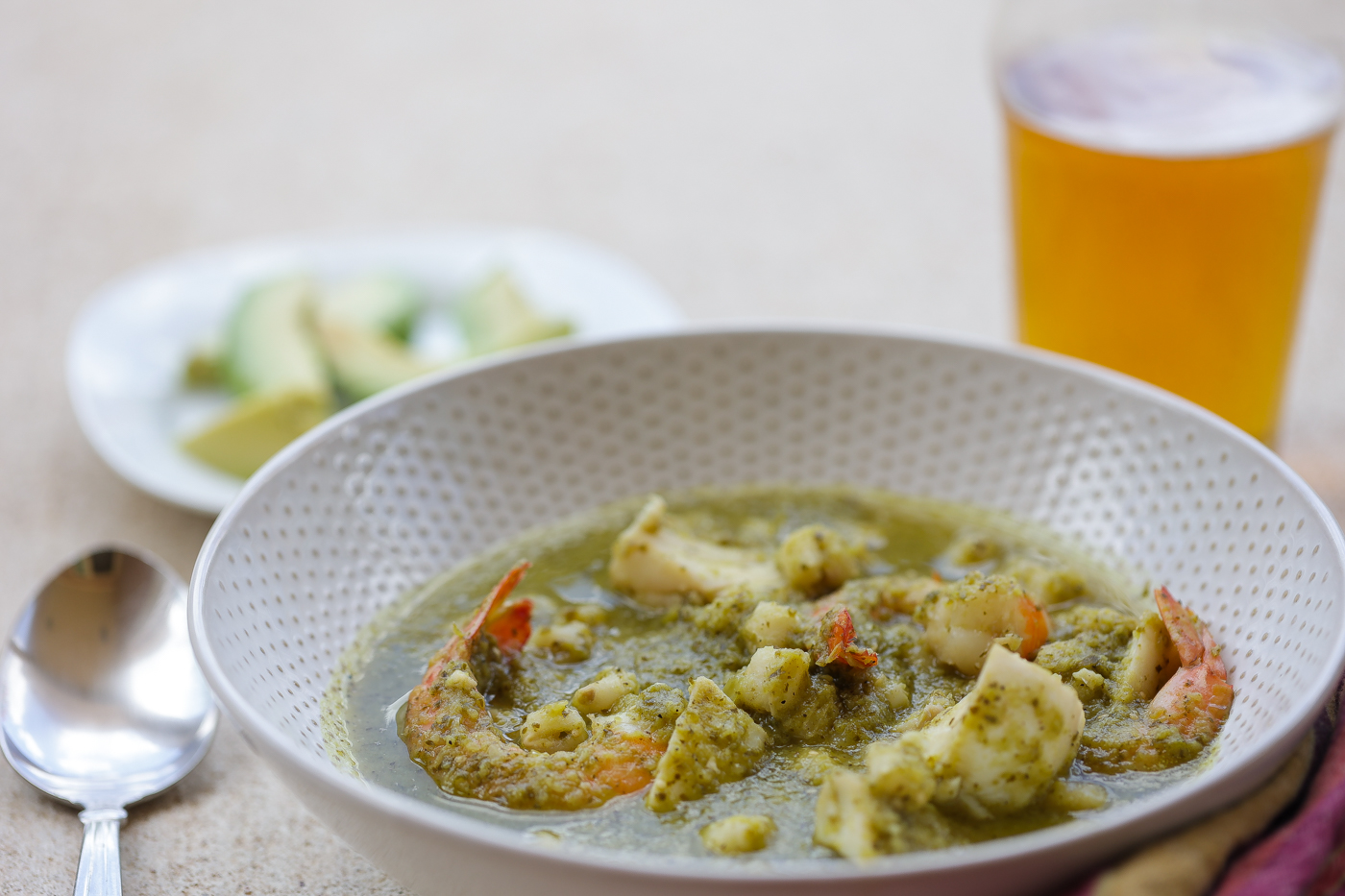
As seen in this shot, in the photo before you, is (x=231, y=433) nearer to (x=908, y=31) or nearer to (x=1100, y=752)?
(x=1100, y=752)

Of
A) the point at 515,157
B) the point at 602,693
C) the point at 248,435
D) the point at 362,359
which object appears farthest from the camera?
the point at 515,157

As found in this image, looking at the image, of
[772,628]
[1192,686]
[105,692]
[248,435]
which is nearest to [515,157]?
[248,435]

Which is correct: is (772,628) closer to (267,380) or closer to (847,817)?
(847,817)

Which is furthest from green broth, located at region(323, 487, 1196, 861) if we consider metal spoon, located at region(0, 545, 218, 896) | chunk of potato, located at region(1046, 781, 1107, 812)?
metal spoon, located at region(0, 545, 218, 896)

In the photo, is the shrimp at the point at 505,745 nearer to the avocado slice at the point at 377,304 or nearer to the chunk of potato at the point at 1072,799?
the chunk of potato at the point at 1072,799

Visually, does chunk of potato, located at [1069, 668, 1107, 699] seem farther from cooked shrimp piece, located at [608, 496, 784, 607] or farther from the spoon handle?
the spoon handle

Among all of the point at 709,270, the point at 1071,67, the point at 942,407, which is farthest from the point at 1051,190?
the point at 709,270
